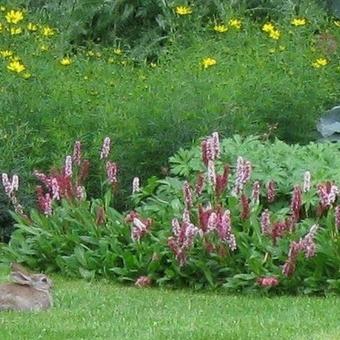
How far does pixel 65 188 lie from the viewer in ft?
32.6

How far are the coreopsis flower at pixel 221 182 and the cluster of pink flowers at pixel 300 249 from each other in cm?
80

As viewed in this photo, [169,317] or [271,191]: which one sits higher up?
[271,191]

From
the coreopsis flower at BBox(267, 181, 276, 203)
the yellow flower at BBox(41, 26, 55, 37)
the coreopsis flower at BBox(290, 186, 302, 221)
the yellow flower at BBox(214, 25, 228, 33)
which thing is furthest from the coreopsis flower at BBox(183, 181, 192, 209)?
the yellow flower at BBox(41, 26, 55, 37)

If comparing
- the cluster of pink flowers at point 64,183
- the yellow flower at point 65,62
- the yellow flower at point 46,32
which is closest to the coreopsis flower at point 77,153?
the cluster of pink flowers at point 64,183

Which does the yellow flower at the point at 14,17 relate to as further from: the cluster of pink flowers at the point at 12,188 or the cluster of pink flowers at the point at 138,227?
the cluster of pink flowers at the point at 138,227

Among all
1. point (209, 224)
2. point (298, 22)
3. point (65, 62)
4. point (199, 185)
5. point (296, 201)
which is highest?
point (298, 22)

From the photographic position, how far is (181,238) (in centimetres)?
885

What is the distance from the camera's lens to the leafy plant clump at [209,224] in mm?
8789

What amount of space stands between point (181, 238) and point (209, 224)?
24 cm

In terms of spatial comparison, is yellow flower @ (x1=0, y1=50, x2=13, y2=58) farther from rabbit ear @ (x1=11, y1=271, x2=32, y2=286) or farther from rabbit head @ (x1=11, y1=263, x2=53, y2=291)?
rabbit ear @ (x1=11, y1=271, x2=32, y2=286)

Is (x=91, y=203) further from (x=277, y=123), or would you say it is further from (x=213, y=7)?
(x=213, y=7)

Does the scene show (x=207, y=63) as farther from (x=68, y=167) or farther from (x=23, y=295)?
(x=23, y=295)

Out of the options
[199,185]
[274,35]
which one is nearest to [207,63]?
[274,35]

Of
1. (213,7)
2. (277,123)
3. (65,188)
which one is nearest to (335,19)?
(213,7)
